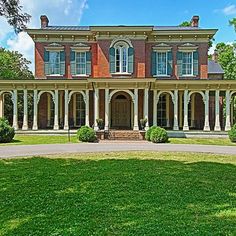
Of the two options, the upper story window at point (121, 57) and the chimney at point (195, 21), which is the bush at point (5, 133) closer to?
the upper story window at point (121, 57)

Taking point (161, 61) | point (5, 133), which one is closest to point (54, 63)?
point (161, 61)

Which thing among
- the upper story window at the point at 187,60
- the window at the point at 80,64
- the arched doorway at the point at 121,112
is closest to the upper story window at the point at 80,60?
the window at the point at 80,64

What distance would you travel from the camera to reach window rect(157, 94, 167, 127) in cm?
2925

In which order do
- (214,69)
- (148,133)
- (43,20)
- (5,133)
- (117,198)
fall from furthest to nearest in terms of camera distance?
(214,69) → (43,20) → (148,133) → (5,133) → (117,198)

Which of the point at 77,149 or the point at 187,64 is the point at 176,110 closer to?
the point at 187,64

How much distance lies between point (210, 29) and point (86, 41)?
10.8m

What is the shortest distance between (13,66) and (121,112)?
83.7 feet

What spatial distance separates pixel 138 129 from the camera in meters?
25.0

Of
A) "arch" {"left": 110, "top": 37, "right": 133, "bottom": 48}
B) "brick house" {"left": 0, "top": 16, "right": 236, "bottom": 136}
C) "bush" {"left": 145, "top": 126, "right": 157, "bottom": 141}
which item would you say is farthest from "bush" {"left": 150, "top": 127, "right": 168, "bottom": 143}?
"arch" {"left": 110, "top": 37, "right": 133, "bottom": 48}

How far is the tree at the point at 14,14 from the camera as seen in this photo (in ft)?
39.6

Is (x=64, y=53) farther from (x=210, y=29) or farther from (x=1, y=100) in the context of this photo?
(x=210, y=29)

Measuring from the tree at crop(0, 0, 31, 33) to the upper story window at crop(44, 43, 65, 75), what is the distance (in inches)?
659

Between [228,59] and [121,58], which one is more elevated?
[228,59]

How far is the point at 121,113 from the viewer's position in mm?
28828
